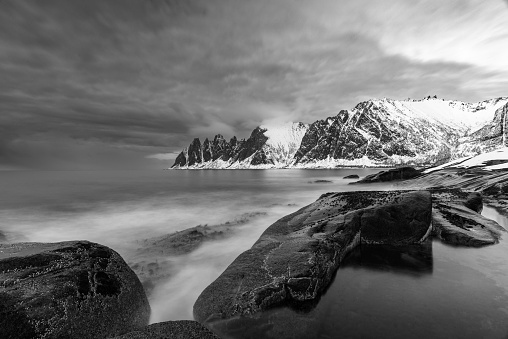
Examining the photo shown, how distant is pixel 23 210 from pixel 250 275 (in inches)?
1278

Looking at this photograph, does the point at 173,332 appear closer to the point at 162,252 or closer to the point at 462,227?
the point at 162,252

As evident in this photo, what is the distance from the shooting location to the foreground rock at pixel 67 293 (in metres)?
4.86

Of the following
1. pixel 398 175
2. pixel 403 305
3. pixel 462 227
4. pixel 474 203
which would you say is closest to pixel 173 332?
pixel 403 305

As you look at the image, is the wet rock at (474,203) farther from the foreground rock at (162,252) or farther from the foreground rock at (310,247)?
the foreground rock at (162,252)

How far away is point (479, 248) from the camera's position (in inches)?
446

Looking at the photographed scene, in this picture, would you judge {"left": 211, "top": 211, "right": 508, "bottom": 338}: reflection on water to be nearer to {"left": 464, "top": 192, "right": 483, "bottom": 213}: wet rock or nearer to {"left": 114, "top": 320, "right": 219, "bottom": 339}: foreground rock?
{"left": 114, "top": 320, "right": 219, "bottom": 339}: foreground rock

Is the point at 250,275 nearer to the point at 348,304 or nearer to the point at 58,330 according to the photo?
the point at 348,304

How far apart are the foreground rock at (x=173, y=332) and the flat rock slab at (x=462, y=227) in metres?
12.4

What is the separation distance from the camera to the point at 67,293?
5.50 metres

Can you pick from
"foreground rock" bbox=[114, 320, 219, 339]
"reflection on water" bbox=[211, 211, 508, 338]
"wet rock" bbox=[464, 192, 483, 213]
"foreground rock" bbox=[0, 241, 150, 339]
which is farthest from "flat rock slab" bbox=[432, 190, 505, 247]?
"foreground rock" bbox=[0, 241, 150, 339]

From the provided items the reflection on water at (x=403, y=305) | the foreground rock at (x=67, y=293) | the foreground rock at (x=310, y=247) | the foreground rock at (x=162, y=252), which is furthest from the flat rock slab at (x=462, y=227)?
the foreground rock at (x=67, y=293)

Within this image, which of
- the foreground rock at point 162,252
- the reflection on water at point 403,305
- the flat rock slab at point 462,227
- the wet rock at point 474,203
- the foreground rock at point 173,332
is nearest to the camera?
the foreground rock at point 173,332

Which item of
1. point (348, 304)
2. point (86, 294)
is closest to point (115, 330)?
point (86, 294)

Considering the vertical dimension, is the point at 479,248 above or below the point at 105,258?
below
